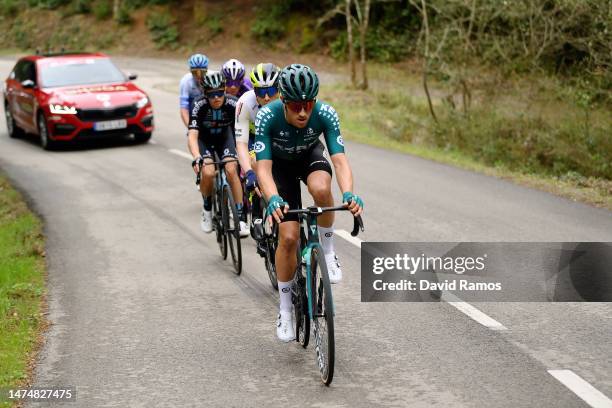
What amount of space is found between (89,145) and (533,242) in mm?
12011

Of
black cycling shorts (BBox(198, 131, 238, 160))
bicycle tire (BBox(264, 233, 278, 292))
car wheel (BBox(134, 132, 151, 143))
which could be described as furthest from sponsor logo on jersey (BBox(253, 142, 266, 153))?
car wheel (BBox(134, 132, 151, 143))

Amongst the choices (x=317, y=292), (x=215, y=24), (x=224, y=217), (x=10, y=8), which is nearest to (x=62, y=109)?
(x=224, y=217)

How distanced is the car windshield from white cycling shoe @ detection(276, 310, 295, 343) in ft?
44.3

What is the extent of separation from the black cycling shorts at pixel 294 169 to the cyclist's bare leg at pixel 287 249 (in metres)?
0.54

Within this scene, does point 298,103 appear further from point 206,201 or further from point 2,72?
point 2,72

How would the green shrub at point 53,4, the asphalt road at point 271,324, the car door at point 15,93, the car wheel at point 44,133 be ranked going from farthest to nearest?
the green shrub at point 53,4 → the car door at point 15,93 → the car wheel at point 44,133 → the asphalt road at point 271,324

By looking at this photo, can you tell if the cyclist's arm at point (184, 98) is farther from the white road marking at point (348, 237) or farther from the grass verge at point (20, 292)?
the white road marking at point (348, 237)

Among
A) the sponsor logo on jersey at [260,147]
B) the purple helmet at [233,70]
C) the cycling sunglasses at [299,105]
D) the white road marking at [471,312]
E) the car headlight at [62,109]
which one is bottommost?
the car headlight at [62,109]

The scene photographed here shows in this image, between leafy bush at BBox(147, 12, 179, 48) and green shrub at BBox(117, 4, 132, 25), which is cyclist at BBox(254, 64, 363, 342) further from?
green shrub at BBox(117, 4, 132, 25)

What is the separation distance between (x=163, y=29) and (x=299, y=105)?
42.4m

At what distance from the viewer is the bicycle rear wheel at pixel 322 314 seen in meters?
5.66

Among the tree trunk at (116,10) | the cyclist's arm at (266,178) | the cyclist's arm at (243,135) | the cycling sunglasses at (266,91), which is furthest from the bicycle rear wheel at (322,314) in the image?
the tree trunk at (116,10)

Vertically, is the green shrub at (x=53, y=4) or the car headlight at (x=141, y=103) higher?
the car headlight at (x=141, y=103)

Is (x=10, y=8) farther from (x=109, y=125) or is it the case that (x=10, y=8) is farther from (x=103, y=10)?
(x=109, y=125)
